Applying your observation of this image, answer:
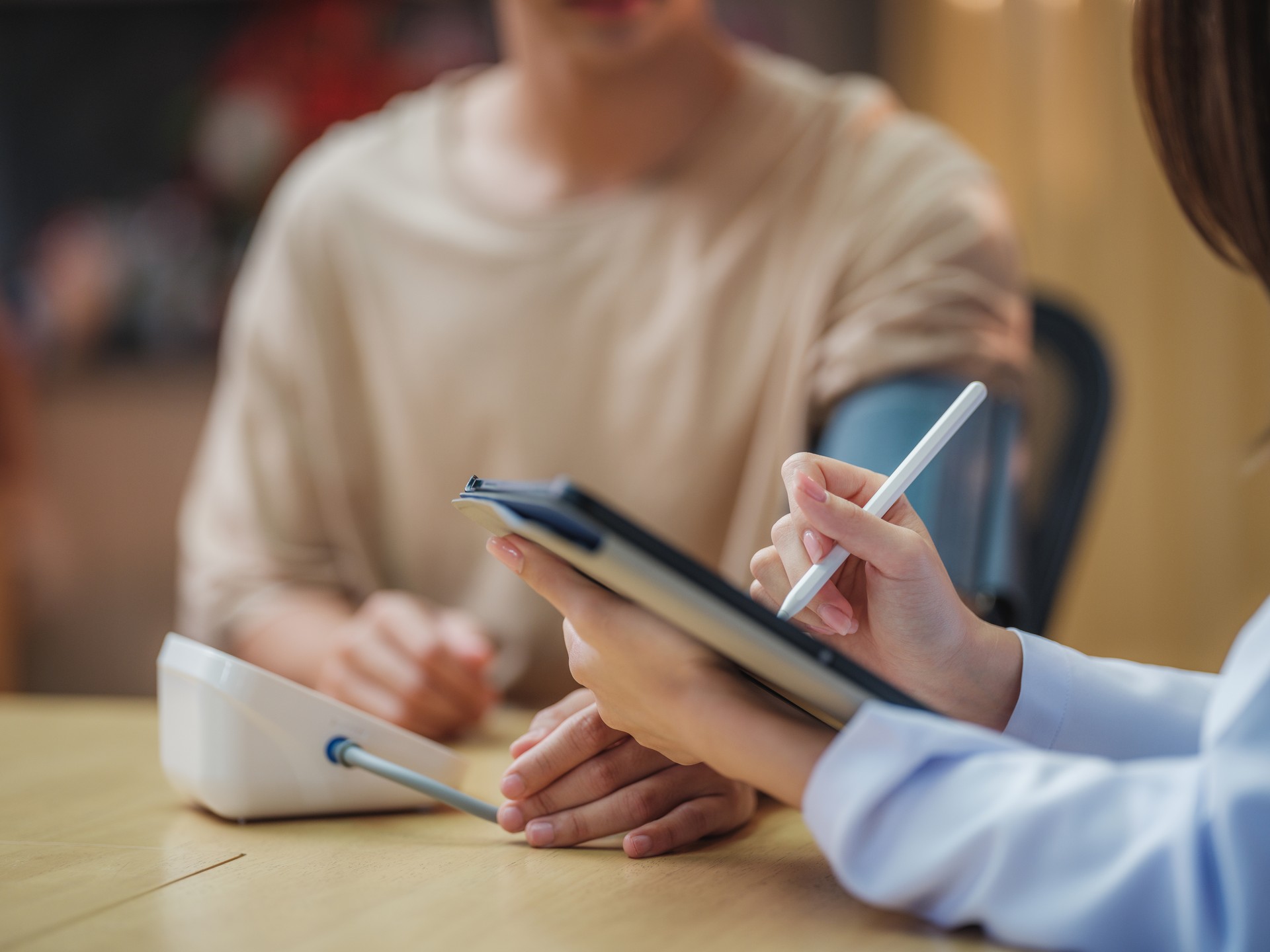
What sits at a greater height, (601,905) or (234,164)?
(234,164)

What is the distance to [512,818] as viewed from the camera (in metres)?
0.54

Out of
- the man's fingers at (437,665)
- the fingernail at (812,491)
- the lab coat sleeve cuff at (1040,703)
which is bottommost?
the man's fingers at (437,665)

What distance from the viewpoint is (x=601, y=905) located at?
0.44 m

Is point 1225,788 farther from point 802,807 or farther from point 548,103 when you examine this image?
point 548,103

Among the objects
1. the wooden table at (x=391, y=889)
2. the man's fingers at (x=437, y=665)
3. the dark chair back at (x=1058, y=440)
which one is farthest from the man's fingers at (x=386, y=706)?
the dark chair back at (x=1058, y=440)

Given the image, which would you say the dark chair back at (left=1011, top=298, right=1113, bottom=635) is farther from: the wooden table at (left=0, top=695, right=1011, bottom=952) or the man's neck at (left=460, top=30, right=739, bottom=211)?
the wooden table at (left=0, top=695, right=1011, bottom=952)

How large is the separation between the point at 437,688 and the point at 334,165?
0.62m

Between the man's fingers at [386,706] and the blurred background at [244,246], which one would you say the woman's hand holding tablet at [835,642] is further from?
the blurred background at [244,246]

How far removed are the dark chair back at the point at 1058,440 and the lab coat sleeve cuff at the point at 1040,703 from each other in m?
0.56

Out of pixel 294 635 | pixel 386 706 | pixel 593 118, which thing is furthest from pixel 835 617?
pixel 593 118

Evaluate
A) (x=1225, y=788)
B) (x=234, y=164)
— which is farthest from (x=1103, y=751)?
(x=234, y=164)

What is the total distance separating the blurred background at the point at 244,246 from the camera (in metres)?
2.31

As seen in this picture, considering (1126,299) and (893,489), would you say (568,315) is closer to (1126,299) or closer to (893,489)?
(893,489)

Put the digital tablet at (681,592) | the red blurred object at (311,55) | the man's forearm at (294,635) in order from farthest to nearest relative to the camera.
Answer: the red blurred object at (311,55)
the man's forearm at (294,635)
the digital tablet at (681,592)
